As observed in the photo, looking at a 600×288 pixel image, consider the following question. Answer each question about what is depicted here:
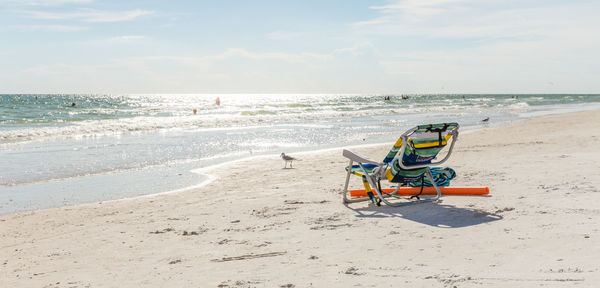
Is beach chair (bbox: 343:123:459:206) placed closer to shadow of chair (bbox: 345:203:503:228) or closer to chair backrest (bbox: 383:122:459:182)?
chair backrest (bbox: 383:122:459:182)

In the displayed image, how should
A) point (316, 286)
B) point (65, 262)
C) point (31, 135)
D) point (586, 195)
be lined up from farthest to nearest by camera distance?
1. point (31, 135)
2. point (586, 195)
3. point (65, 262)
4. point (316, 286)

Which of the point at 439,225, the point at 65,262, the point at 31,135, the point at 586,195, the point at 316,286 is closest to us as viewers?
the point at 316,286

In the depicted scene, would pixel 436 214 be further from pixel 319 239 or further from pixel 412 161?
pixel 319 239

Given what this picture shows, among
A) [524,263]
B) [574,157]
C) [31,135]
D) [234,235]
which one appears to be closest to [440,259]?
[524,263]

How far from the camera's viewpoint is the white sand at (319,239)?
391 centimetres

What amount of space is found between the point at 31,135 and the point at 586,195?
23.2 metres

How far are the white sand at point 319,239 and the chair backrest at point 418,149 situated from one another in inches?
17.9

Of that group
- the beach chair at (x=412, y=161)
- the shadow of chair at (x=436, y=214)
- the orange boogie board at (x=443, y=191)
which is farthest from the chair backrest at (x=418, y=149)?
the orange boogie board at (x=443, y=191)

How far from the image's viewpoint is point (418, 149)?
6211 millimetres

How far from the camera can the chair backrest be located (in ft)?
20.4

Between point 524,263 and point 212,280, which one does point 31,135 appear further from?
point 524,263

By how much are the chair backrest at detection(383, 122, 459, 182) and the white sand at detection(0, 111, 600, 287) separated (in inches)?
17.9

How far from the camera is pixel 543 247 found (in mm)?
4191

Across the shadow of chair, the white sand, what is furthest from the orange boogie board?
the shadow of chair
